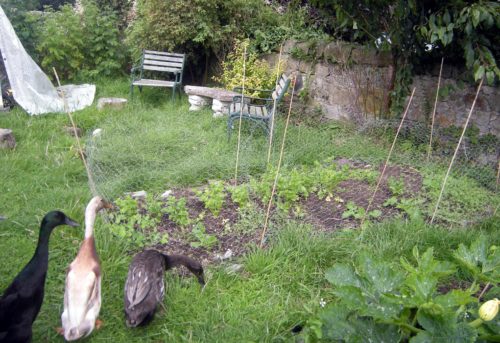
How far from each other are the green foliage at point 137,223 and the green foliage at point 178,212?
10 cm

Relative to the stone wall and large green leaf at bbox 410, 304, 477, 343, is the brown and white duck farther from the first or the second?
the stone wall

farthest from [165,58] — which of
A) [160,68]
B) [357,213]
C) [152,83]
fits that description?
[357,213]

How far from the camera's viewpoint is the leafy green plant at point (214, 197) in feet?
13.5

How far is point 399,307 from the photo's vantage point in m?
1.85

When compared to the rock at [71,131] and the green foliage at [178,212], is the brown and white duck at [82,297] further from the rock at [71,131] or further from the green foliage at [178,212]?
the rock at [71,131]

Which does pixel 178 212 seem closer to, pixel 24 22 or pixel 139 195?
pixel 139 195

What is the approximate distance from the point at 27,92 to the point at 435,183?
6418mm

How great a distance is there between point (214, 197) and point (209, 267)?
0.84 meters

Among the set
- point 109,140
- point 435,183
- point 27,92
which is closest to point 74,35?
point 27,92

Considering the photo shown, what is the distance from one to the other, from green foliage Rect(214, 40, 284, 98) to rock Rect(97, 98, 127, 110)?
1.90m

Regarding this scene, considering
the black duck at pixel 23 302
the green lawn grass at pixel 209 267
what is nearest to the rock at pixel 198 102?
the green lawn grass at pixel 209 267

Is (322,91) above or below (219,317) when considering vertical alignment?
above

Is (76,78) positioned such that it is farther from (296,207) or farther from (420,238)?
(420,238)

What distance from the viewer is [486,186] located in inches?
198
